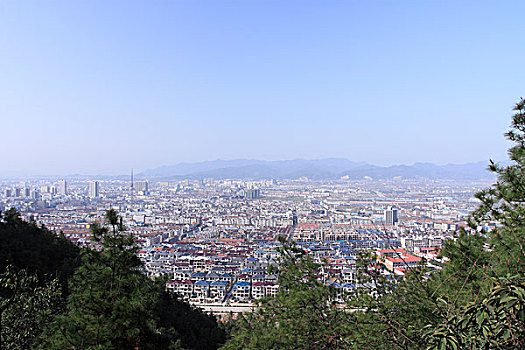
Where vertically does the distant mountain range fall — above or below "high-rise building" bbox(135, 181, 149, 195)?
above

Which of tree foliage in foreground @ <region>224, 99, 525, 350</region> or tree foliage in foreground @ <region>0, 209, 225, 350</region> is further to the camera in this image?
tree foliage in foreground @ <region>0, 209, 225, 350</region>

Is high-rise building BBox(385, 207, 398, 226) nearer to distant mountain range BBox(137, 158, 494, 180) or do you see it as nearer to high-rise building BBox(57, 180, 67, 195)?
high-rise building BBox(57, 180, 67, 195)

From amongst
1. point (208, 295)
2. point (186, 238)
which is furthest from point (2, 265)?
point (186, 238)

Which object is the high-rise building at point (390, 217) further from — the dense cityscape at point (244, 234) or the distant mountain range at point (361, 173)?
the distant mountain range at point (361, 173)

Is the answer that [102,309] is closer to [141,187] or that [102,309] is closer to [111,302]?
[111,302]

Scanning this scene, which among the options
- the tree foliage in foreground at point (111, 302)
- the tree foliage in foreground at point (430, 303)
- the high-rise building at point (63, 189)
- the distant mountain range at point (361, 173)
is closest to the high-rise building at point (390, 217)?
the tree foliage in foreground at point (430, 303)

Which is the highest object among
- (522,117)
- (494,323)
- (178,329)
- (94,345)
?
(522,117)

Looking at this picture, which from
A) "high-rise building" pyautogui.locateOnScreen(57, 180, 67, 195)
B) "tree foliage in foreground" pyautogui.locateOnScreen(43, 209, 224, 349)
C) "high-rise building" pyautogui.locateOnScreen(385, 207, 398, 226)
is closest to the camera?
"tree foliage in foreground" pyautogui.locateOnScreen(43, 209, 224, 349)

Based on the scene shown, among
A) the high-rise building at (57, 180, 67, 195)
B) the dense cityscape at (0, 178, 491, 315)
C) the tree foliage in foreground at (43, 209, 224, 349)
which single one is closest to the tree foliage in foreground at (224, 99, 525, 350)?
the dense cityscape at (0, 178, 491, 315)

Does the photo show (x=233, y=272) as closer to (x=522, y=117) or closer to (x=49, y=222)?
(x=522, y=117)

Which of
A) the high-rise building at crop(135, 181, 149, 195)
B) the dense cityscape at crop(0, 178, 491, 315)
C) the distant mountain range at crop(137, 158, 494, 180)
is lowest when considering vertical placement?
the dense cityscape at crop(0, 178, 491, 315)

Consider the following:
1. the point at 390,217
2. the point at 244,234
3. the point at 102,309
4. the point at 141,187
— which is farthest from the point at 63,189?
the point at 102,309
